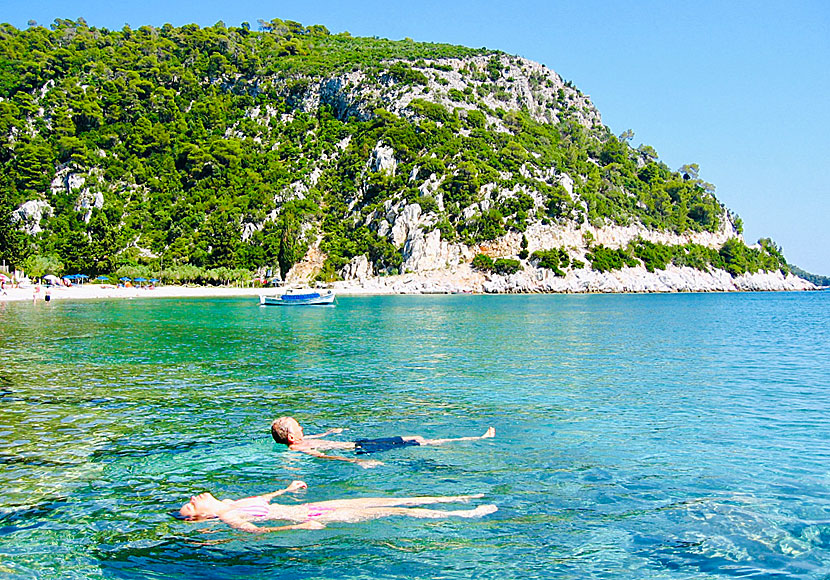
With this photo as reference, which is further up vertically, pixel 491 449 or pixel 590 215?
pixel 590 215

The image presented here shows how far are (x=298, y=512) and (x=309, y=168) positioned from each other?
130 meters

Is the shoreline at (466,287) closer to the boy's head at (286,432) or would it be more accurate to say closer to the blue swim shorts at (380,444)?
the boy's head at (286,432)

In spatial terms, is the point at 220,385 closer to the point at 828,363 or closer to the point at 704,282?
the point at 828,363

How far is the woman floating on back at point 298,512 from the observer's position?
23.9ft

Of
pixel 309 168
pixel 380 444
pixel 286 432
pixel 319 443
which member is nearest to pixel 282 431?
pixel 286 432

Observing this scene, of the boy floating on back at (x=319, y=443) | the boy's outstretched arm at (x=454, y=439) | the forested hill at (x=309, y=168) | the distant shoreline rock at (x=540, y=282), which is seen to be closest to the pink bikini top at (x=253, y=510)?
the boy floating on back at (x=319, y=443)

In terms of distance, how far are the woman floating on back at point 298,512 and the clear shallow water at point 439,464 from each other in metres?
0.15

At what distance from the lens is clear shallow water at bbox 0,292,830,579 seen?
645 cm

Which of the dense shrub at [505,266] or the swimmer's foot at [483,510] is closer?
the swimmer's foot at [483,510]

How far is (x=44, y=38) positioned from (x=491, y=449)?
192669 millimetres

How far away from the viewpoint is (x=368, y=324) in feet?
134

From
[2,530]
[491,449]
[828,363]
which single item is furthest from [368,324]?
[2,530]

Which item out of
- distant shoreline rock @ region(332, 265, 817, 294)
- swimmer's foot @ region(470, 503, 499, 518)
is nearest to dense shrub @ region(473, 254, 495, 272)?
distant shoreline rock @ region(332, 265, 817, 294)

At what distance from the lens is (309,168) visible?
431ft
